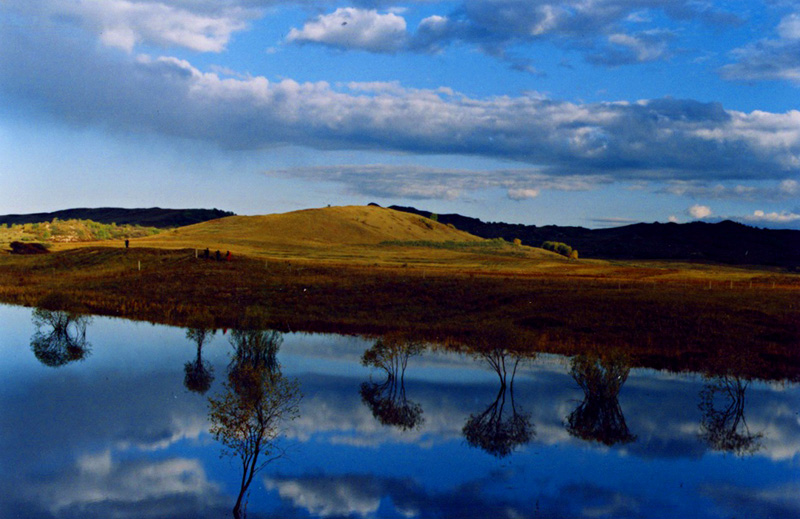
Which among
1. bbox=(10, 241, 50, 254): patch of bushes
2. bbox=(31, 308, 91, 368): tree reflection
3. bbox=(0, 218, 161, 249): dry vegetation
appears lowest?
bbox=(31, 308, 91, 368): tree reflection

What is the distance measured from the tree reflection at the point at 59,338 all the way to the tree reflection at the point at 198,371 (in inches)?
257

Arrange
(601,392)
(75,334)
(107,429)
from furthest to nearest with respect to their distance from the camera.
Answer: (75,334)
(601,392)
(107,429)

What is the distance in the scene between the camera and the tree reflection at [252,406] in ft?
64.0

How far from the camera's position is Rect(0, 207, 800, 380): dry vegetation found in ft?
135

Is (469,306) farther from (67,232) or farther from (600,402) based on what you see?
(67,232)

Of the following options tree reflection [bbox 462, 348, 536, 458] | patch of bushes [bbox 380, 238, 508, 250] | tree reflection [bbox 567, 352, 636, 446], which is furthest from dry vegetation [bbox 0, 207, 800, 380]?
patch of bushes [bbox 380, 238, 508, 250]

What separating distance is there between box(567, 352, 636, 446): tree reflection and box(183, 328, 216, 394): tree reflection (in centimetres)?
1719

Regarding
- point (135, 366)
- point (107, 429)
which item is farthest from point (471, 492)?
point (135, 366)

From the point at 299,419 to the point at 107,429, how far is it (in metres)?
7.32

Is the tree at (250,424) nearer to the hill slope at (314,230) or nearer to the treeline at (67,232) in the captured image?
the hill slope at (314,230)

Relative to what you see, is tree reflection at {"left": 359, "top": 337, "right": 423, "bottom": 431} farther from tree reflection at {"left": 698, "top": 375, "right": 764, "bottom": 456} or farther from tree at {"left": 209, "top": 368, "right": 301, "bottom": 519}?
tree reflection at {"left": 698, "top": 375, "right": 764, "bottom": 456}

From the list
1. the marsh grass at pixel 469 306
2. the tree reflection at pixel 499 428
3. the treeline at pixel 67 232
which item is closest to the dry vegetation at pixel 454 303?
the marsh grass at pixel 469 306

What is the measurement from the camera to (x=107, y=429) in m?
25.9

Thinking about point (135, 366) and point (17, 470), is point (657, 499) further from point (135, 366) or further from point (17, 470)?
point (135, 366)
